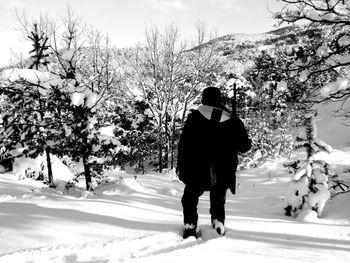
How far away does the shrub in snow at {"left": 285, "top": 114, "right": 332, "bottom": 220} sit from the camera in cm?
532

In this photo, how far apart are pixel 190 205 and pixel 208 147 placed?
720mm

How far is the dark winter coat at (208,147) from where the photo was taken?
3773 mm

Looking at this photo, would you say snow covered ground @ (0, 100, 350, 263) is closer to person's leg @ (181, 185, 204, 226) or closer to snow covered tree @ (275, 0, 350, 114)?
person's leg @ (181, 185, 204, 226)

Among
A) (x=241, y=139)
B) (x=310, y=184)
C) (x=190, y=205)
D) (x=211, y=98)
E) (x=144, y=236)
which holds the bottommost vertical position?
(x=144, y=236)

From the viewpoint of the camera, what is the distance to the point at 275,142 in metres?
24.7

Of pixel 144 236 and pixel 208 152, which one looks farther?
pixel 208 152

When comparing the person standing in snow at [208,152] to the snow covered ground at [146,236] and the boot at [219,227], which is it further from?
the snow covered ground at [146,236]

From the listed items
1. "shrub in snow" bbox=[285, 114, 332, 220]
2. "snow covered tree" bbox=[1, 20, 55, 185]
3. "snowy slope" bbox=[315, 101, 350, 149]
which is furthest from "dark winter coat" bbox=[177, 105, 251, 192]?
"snowy slope" bbox=[315, 101, 350, 149]

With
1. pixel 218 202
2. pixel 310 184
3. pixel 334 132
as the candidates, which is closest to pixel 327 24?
pixel 310 184

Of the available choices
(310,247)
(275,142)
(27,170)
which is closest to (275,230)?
(310,247)

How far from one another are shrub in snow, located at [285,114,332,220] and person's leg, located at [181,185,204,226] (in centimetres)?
253

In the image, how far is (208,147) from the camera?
3.78 meters

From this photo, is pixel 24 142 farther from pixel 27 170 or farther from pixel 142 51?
pixel 142 51

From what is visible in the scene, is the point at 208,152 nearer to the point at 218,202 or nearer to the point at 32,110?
the point at 218,202
